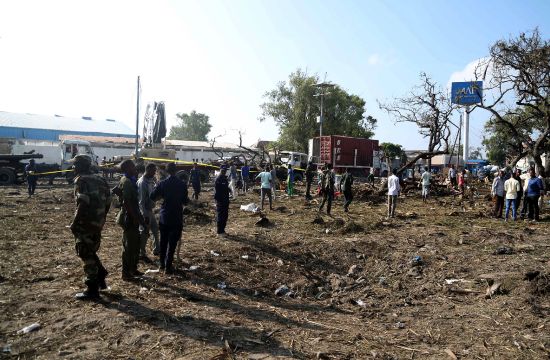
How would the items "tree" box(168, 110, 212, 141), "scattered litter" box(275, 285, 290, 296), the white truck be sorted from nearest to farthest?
1. "scattered litter" box(275, 285, 290, 296)
2. the white truck
3. "tree" box(168, 110, 212, 141)

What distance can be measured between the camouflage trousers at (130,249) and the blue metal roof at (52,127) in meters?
63.1

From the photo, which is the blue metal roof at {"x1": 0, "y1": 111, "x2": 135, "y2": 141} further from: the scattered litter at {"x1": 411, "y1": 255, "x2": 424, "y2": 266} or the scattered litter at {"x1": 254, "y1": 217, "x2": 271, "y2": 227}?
the scattered litter at {"x1": 411, "y1": 255, "x2": 424, "y2": 266}

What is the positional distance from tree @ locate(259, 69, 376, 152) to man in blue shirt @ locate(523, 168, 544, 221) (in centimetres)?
3259

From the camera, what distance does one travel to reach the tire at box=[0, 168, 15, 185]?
897 inches

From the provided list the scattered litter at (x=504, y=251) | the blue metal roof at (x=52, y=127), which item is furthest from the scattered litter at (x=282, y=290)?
the blue metal roof at (x=52, y=127)

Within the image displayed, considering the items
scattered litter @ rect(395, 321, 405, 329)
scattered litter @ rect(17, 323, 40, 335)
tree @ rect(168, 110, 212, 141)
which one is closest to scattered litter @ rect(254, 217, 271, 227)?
scattered litter @ rect(395, 321, 405, 329)

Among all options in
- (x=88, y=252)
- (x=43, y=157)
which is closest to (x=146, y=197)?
(x=88, y=252)

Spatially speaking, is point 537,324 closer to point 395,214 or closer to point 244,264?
point 244,264

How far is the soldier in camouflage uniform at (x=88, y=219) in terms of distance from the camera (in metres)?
5.07

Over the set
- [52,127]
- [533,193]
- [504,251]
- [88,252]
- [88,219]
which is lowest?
[504,251]

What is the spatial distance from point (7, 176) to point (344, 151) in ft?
74.1

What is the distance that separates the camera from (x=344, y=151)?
32.8 metres

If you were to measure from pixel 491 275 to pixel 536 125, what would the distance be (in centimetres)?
2202

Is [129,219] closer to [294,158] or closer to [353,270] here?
[353,270]
